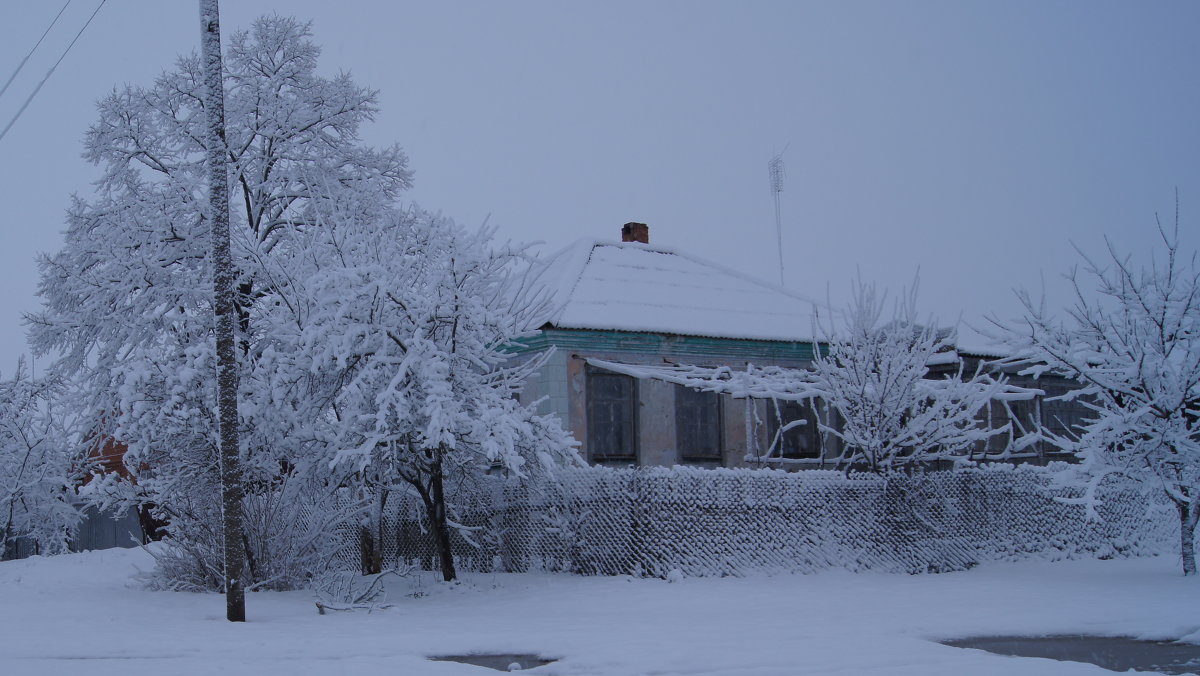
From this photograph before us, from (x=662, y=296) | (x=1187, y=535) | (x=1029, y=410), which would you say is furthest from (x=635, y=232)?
(x=1187, y=535)

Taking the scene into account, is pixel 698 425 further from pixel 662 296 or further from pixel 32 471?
pixel 32 471

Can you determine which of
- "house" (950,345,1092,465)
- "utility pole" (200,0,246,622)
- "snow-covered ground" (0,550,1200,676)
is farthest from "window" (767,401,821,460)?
"utility pole" (200,0,246,622)

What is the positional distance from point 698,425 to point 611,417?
6.39 ft

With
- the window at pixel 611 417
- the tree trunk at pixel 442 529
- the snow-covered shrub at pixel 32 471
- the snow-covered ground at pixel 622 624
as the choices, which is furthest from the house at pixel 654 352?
the snow-covered shrub at pixel 32 471

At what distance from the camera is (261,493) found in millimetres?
13531

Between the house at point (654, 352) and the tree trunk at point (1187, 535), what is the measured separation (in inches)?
268

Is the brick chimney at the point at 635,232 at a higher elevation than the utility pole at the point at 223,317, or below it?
higher

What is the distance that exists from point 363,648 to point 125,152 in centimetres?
1670

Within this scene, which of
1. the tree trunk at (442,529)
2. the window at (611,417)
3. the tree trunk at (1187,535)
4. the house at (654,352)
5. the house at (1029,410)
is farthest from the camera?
the house at (1029,410)

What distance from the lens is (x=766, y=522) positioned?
13.8 metres

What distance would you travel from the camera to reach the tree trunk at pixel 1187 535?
1359 cm

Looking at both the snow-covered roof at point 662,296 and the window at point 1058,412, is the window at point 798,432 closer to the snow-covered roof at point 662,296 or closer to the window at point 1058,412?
the snow-covered roof at point 662,296

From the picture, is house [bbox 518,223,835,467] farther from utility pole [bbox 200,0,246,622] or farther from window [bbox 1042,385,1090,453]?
utility pole [bbox 200,0,246,622]

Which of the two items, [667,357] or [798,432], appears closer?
[667,357]
